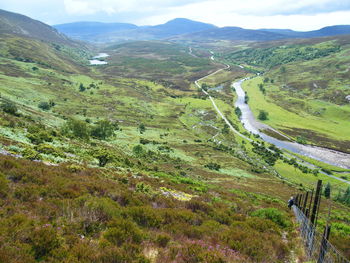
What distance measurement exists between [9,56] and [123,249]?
192 metres

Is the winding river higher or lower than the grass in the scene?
lower

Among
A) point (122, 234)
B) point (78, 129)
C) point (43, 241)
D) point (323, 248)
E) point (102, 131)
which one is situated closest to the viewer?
point (43, 241)

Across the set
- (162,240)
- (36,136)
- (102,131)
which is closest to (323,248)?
(162,240)

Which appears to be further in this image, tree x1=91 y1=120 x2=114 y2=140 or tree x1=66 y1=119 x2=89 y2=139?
tree x1=91 y1=120 x2=114 y2=140

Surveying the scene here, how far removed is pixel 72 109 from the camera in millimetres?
91625

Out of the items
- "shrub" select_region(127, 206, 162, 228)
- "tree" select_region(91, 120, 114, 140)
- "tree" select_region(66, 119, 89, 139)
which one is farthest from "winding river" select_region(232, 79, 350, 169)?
"shrub" select_region(127, 206, 162, 228)

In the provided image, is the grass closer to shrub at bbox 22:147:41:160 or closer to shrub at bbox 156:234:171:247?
shrub at bbox 22:147:41:160

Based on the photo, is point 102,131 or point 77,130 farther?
point 102,131

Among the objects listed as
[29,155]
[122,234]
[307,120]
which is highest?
[122,234]

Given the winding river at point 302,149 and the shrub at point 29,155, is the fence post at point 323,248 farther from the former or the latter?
the winding river at point 302,149

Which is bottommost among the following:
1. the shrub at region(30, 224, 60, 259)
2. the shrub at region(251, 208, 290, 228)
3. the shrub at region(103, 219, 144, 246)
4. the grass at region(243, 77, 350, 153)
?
the grass at region(243, 77, 350, 153)

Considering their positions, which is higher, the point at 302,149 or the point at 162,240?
the point at 162,240

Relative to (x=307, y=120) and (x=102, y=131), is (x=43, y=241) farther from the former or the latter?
(x=307, y=120)

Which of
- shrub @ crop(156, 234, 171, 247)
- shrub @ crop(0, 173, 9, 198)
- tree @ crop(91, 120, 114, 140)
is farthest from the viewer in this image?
tree @ crop(91, 120, 114, 140)
